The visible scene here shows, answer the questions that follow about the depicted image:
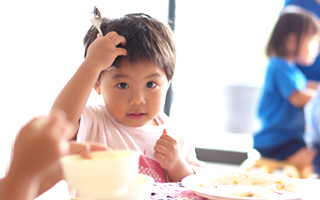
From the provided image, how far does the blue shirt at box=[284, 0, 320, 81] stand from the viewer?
3234 mm

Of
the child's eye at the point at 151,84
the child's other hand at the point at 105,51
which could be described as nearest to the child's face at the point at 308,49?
the child's eye at the point at 151,84

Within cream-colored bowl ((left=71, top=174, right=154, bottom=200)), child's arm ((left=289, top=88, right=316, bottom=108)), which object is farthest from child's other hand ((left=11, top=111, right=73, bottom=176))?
child's arm ((left=289, top=88, right=316, bottom=108))

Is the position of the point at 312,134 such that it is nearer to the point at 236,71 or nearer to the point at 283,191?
the point at 283,191

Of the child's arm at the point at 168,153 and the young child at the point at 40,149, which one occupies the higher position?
the young child at the point at 40,149

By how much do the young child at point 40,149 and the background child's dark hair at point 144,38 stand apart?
1.88ft

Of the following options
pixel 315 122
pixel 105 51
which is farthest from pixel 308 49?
pixel 105 51

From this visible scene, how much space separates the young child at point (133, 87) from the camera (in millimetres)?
1033

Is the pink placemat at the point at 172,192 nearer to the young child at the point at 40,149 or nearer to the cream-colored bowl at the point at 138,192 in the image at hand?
the cream-colored bowl at the point at 138,192

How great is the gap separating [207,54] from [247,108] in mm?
813

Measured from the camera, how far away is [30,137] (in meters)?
0.53

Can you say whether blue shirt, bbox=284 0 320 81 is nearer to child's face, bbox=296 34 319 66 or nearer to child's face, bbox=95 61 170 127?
child's face, bbox=296 34 319 66

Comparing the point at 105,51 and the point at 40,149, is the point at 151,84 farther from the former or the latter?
the point at 40,149

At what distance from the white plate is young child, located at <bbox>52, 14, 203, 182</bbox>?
6.0 inches

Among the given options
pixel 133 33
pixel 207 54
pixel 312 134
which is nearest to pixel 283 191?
pixel 133 33
